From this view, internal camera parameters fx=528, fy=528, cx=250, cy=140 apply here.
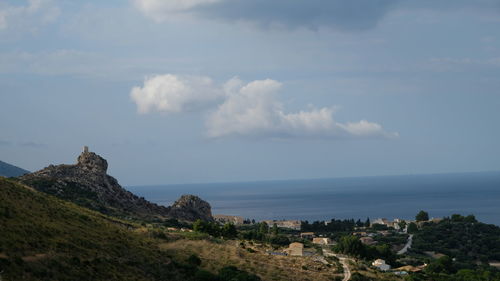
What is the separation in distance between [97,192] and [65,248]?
54.6 m

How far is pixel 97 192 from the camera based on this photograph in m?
87.9

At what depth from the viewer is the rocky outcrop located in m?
80.8

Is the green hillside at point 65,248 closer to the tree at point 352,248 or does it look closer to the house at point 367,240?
the tree at point 352,248

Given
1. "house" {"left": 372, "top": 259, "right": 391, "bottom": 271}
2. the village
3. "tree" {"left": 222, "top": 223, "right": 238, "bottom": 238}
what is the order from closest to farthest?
the village, "house" {"left": 372, "top": 259, "right": 391, "bottom": 271}, "tree" {"left": 222, "top": 223, "right": 238, "bottom": 238}

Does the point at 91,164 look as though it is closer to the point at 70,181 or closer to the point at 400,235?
the point at 70,181

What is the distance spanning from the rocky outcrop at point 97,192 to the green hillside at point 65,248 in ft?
99.5

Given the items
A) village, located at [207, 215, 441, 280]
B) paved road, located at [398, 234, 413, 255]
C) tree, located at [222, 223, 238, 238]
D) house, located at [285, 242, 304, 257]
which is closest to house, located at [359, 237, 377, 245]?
village, located at [207, 215, 441, 280]

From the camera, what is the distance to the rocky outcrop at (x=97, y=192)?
80812 mm

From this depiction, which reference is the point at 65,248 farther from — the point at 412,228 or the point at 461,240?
the point at 412,228

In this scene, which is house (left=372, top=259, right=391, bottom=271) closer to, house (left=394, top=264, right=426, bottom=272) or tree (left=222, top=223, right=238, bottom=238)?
house (left=394, top=264, right=426, bottom=272)

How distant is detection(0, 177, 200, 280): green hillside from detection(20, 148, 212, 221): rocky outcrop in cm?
3033

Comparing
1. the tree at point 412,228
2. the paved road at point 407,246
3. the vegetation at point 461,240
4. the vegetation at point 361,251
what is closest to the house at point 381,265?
the vegetation at point 361,251

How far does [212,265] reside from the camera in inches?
1748

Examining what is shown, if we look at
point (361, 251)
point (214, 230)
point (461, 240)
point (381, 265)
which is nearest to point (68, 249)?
point (214, 230)
